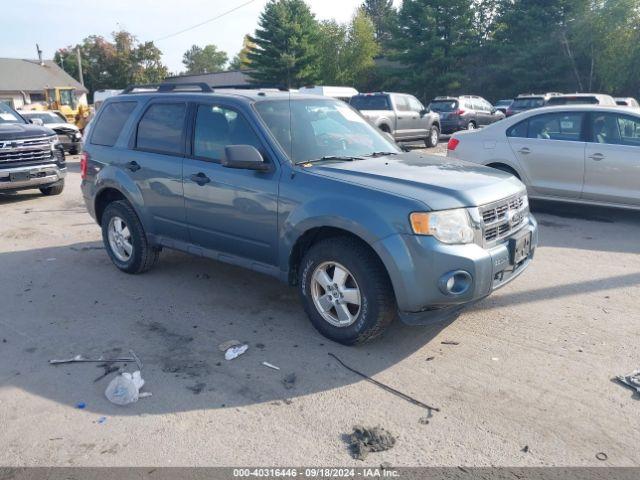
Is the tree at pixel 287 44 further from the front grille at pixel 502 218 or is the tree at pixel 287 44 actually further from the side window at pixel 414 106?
the front grille at pixel 502 218

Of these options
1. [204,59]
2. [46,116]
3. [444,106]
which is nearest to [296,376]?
[46,116]

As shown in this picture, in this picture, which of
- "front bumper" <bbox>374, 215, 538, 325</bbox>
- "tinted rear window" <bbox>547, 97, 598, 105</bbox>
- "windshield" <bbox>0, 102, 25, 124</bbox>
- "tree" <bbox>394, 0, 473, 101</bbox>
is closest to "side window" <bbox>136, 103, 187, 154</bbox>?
"front bumper" <bbox>374, 215, 538, 325</bbox>

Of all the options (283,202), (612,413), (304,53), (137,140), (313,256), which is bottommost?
(612,413)

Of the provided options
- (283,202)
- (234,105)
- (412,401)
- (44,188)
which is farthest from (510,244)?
(44,188)

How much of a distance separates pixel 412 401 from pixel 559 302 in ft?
7.46

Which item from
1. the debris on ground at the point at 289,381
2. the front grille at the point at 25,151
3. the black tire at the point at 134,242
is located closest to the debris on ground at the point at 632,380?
the debris on ground at the point at 289,381

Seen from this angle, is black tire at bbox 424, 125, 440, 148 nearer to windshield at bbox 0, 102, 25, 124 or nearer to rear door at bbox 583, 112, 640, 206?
rear door at bbox 583, 112, 640, 206

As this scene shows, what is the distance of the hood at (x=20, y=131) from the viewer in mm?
10555

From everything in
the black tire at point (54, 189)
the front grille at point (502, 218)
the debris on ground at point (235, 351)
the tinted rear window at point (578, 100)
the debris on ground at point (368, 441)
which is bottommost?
the debris on ground at point (368, 441)

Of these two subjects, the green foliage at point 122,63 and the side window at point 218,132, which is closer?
the side window at point 218,132

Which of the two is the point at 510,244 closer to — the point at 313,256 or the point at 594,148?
the point at 313,256

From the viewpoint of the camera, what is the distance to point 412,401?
360 centimetres

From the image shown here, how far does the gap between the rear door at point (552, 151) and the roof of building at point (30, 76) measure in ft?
195

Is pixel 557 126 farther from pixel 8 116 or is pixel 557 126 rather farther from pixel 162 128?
pixel 8 116
